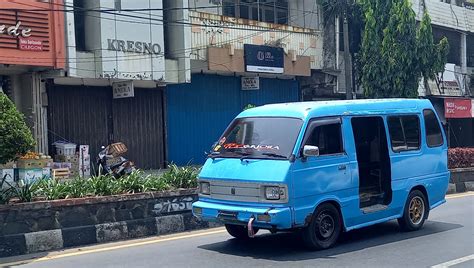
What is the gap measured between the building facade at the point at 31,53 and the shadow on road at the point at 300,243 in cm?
909

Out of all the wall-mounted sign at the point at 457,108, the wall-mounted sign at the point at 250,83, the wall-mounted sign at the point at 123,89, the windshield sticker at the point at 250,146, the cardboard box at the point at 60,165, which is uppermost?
the wall-mounted sign at the point at 250,83

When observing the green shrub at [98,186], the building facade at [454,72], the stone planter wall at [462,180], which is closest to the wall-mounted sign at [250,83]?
the building facade at [454,72]

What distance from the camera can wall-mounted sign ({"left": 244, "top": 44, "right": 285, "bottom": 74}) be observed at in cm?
2159

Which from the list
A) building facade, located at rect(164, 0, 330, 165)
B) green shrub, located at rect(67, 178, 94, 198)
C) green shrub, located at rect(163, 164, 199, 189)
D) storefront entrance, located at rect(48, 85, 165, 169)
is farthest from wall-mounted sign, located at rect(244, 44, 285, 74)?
green shrub, located at rect(67, 178, 94, 198)

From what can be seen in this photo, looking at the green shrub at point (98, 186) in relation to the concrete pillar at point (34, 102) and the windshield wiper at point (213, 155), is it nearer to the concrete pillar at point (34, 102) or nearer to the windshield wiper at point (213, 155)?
the windshield wiper at point (213, 155)

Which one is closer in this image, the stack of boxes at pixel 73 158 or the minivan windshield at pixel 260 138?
the minivan windshield at pixel 260 138

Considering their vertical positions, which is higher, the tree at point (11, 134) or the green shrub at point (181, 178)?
the tree at point (11, 134)

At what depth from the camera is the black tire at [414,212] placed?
948cm

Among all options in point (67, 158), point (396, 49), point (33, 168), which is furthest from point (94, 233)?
point (396, 49)

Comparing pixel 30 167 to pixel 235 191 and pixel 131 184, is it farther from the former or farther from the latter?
pixel 235 191

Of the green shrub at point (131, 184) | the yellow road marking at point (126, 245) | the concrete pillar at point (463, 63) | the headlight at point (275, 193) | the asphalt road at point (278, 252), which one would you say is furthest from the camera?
the concrete pillar at point (463, 63)

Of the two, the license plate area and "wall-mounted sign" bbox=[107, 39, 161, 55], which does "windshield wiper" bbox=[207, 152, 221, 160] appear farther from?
"wall-mounted sign" bbox=[107, 39, 161, 55]

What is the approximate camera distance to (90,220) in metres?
9.02

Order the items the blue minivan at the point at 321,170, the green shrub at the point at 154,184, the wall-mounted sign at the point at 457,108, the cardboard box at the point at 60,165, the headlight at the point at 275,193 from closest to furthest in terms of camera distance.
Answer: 1. the headlight at the point at 275,193
2. the blue minivan at the point at 321,170
3. the green shrub at the point at 154,184
4. the cardboard box at the point at 60,165
5. the wall-mounted sign at the point at 457,108
